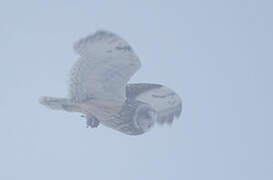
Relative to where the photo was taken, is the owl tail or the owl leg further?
the owl leg

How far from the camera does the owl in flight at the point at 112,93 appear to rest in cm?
4588

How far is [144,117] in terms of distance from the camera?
49.4 m

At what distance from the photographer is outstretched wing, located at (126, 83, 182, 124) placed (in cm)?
4931

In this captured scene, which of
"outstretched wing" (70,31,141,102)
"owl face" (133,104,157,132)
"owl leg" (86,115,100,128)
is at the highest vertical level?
"outstretched wing" (70,31,141,102)

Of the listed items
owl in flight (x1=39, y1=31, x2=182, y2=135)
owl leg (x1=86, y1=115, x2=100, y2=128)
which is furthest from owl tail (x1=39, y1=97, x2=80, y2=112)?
owl leg (x1=86, y1=115, x2=100, y2=128)

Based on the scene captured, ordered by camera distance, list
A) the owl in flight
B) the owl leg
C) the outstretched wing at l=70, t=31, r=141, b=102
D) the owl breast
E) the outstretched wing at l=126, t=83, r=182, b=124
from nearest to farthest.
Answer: the outstretched wing at l=70, t=31, r=141, b=102, the owl in flight, the owl breast, the outstretched wing at l=126, t=83, r=182, b=124, the owl leg

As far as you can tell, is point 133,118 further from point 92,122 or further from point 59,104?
point 59,104

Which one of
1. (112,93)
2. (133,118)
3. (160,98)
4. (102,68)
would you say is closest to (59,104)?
(112,93)

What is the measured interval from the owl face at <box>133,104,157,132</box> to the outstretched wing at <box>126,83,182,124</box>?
28 cm

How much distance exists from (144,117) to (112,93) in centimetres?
221

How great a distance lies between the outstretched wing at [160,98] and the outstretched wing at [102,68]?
0.82 metres

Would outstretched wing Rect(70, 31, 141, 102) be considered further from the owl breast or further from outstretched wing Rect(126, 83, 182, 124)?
outstretched wing Rect(126, 83, 182, 124)

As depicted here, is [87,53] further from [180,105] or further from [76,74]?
[180,105]

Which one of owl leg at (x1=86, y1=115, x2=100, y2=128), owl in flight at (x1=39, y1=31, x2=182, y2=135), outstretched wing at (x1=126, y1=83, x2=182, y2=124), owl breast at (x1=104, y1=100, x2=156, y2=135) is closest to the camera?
owl in flight at (x1=39, y1=31, x2=182, y2=135)
